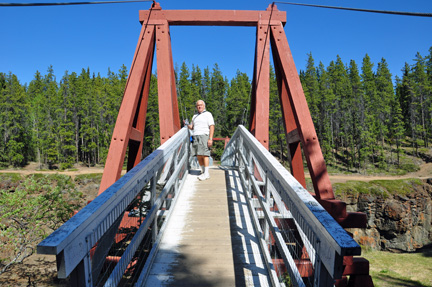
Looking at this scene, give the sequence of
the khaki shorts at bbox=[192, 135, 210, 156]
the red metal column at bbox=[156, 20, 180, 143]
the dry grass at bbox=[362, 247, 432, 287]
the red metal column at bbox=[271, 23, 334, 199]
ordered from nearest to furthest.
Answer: the red metal column at bbox=[271, 23, 334, 199], the red metal column at bbox=[156, 20, 180, 143], the khaki shorts at bbox=[192, 135, 210, 156], the dry grass at bbox=[362, 247, 432, 287]

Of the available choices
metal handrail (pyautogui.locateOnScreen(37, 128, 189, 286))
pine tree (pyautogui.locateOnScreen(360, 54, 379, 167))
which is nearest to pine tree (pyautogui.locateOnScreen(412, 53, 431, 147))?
pine tree (pyautogui.locateOnScreen(360, 54, 379, 167))

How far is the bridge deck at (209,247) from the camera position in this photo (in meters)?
2.81

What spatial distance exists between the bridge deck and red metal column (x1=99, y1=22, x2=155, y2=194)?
1.12 metres

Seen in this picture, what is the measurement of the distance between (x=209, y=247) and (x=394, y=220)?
2750 centimetres

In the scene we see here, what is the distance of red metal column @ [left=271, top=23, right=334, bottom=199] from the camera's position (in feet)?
14.2

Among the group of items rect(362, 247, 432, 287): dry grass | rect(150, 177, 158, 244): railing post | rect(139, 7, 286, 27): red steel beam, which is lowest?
rect(362, 247, 432, 287): dry grass

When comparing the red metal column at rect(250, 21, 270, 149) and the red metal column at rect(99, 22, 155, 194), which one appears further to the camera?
the red metal column at rect(250, 21, 270, 149)

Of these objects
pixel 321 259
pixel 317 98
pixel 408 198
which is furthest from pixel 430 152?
pixel 321 259

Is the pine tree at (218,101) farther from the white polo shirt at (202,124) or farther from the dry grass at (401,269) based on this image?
the white polo shirt at (202,124)

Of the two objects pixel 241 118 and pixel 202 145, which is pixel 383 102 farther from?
pixel 202 145

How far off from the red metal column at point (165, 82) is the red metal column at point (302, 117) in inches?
81.5

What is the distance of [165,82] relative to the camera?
20.3ft

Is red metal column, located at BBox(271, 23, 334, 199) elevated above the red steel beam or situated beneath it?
situated beneath

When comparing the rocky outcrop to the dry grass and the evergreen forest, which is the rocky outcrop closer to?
the dry grass
